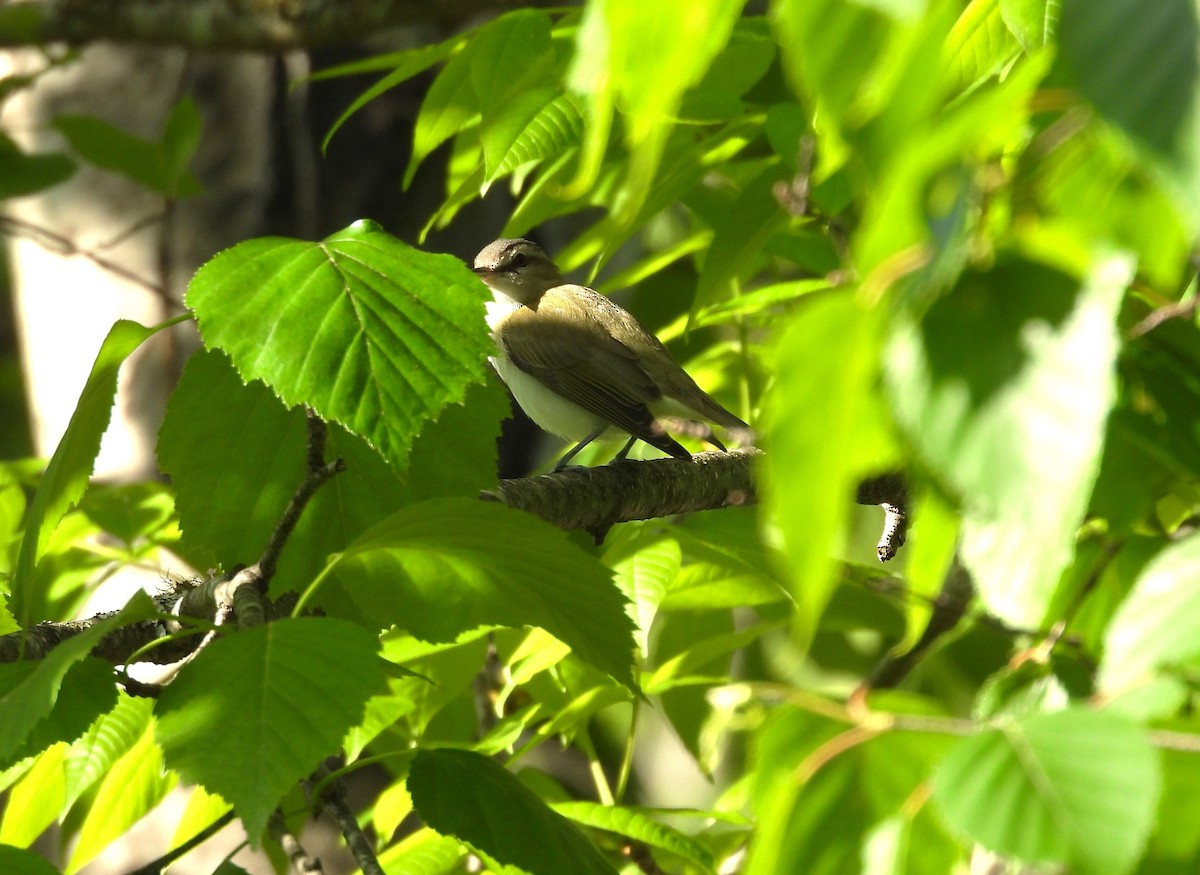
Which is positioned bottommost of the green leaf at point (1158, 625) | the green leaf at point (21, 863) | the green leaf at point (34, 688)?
the green leaf at point (21, 863)

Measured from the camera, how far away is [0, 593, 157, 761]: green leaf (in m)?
1.17

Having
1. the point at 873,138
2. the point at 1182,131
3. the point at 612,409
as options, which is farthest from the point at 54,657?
the point at 612,409

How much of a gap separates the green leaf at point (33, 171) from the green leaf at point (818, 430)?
397 cm

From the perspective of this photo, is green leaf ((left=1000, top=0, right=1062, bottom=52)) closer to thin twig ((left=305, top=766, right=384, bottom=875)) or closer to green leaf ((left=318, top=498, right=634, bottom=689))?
green leaf ((left=318, top=498, right=634, bottom=689))

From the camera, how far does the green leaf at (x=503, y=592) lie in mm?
1432

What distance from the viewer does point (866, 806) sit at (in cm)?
78

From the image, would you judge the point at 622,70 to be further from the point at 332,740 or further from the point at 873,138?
Result: the point at 332,740

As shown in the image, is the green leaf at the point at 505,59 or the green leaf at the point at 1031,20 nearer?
the green leaf at the point at 1031,20

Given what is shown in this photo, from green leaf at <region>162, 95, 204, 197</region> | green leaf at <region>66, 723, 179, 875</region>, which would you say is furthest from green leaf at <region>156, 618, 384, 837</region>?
green leaf at <region>162, 95, 204, 197</region>

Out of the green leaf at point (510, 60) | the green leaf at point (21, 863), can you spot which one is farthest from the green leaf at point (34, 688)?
the green leaf at point (510, 60)

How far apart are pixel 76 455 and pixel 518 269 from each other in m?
3.28

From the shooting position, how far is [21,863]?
132 cm

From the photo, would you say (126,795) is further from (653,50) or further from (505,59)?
(653,50)

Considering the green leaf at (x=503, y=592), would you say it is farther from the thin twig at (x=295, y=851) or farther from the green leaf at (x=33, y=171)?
the green leaf at (x=33, y=171)
